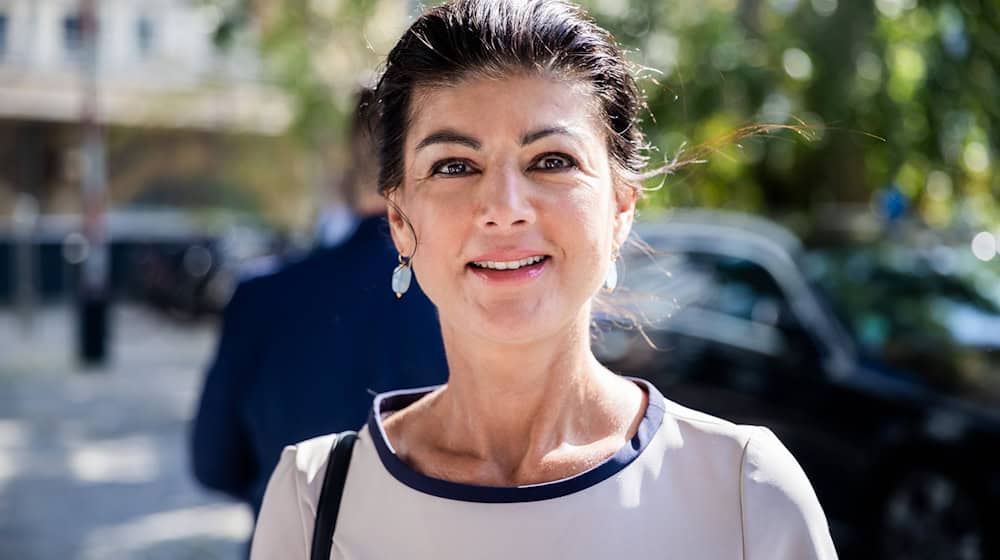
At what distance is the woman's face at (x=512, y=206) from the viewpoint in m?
1.61

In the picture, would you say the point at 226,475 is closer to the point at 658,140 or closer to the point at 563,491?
the point at 563,491

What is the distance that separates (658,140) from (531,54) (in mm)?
3902

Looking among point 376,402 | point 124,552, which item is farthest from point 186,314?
point 376,402

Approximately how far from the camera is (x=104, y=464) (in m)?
8.05

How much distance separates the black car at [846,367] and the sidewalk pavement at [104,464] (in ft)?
7.79

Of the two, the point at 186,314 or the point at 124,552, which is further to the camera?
the point at 186,314

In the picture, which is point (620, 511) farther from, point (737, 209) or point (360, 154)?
point (737, 209)

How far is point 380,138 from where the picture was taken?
1.90m

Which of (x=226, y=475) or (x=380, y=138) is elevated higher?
(x=380, y=138)

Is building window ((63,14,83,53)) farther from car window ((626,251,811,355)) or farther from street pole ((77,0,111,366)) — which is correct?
car window ((626,251,811,355))

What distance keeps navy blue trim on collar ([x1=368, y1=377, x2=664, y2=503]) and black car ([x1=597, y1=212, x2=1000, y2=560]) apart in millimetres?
2725

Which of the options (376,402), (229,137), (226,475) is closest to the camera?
(376,402)

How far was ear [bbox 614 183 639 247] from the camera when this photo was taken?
1777 mm

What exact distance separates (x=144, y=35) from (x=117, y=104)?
4.81m
